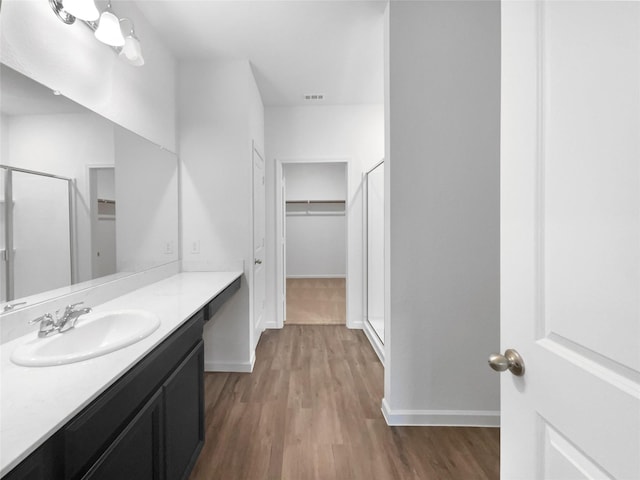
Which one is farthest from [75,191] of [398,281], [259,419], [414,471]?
[414,471]

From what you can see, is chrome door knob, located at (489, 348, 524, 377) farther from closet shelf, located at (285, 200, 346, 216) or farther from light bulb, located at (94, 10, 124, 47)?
closet shelf, located at (285, 200, 346, 216)

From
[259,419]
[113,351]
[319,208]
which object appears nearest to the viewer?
[113,351]

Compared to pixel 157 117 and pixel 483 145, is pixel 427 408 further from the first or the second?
pixel 157 117

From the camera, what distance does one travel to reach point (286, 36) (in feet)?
7.17

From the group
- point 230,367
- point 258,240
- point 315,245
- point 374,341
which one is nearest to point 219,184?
point 258,240

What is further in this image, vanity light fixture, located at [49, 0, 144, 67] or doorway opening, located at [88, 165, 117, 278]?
doorway opening, located at [88, 165, 117, 278]

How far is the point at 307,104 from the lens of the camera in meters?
3.32

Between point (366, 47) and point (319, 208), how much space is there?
4525 mm

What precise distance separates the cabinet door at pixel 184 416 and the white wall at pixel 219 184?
0.99 m

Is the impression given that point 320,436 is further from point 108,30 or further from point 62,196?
point 108,30

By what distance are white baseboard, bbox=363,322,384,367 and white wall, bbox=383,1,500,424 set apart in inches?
34.1

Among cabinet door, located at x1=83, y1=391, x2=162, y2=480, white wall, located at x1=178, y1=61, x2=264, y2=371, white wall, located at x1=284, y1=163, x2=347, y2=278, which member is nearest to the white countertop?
cabinet door, located at x1=83, y1=391, x2=162, y2=480

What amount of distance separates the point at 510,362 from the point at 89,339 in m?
1.46

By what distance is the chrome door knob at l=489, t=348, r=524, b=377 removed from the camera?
2.30ft
